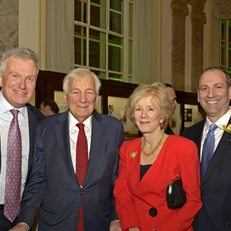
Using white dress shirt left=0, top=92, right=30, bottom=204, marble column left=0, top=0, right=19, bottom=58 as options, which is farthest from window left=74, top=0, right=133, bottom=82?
white dress shirt left=0, top=92, right=30, bottom=204

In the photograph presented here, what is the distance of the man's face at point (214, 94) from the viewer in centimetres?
309

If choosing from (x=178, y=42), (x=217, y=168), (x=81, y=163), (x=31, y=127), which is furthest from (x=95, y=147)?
(x=178, y=42)

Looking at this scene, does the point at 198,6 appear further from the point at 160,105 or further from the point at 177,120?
the point at 160,105

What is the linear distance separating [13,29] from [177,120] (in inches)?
164

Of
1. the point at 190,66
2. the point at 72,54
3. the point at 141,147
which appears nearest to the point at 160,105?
the point at 141,147

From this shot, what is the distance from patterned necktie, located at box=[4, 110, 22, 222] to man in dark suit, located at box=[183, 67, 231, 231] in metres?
1.17

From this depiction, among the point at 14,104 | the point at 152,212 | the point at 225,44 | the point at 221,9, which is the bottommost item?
the point at 152,212

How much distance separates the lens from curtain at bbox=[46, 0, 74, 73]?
22.4ft

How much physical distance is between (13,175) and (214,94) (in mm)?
1456

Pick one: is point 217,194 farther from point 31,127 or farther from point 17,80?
point 17,80

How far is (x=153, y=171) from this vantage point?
276cm

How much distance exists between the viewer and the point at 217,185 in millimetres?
2811

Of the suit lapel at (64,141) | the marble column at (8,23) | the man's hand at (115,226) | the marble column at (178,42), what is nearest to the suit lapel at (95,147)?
the suit lapel at (64,141)

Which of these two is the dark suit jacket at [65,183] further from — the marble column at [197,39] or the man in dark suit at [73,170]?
the marble column at [197,39]
